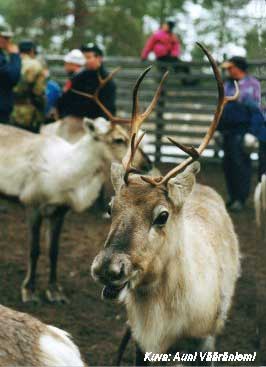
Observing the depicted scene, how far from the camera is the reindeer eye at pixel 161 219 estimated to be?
3843mm

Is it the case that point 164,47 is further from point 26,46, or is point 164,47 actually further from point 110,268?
point 110,268

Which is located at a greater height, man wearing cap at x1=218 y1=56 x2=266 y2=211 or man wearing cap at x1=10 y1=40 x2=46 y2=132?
man wearing cap at x1=10 y1=40 x2=46 y2=132

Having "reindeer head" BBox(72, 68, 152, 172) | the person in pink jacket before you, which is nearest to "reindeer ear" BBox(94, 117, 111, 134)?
"reindeer head" BBox(72, 68, 152, 172)

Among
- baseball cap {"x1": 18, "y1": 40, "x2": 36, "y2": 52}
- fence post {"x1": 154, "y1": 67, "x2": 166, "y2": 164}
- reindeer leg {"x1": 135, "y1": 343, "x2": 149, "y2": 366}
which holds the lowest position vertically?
fence post {"x1": 154, "y1": 67, "x2": 166, "y2": 164}

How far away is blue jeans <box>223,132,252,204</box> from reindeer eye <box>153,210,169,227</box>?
641 centimetres

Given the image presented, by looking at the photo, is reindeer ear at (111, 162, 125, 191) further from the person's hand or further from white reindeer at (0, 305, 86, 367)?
the person's hand

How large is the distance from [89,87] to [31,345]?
5920 millimetres

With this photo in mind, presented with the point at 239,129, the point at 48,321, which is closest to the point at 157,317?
the point at 48,321

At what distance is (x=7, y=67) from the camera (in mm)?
7934

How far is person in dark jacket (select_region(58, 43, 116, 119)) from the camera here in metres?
8.46

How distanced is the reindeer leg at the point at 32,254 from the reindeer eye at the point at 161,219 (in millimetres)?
2881

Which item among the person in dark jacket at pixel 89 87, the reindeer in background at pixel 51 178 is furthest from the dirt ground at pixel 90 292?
the person in dark jacket at pixel 89 87

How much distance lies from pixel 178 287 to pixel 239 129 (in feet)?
20.5

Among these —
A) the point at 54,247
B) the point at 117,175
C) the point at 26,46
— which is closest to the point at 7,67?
the point at 26,46
